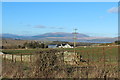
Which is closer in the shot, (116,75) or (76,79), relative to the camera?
(76,79)

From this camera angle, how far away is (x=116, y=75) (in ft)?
33.6

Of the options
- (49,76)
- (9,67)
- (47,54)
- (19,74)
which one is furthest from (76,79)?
(9,67)

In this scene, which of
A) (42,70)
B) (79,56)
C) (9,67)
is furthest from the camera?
(79,56)

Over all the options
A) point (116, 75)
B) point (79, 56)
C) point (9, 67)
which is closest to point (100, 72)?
point (116, 75)

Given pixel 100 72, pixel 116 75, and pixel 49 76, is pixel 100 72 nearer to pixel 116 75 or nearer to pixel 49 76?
pixel 116 75

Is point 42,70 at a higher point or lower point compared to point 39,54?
lower

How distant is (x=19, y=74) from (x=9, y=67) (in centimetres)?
126

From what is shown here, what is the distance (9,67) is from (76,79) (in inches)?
139

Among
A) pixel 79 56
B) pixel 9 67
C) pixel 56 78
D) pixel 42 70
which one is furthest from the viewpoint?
pixel 79 56

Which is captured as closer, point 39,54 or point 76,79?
point 76,79

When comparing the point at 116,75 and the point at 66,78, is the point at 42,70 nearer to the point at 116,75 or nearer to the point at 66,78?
the point at 66,78

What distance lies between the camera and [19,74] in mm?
10086

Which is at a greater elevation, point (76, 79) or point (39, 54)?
point (39, 54)

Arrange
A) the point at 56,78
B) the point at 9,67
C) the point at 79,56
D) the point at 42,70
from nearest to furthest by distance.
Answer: the point at 56,78, the point at 42,70, the point at 9,67, the point at 79,56
